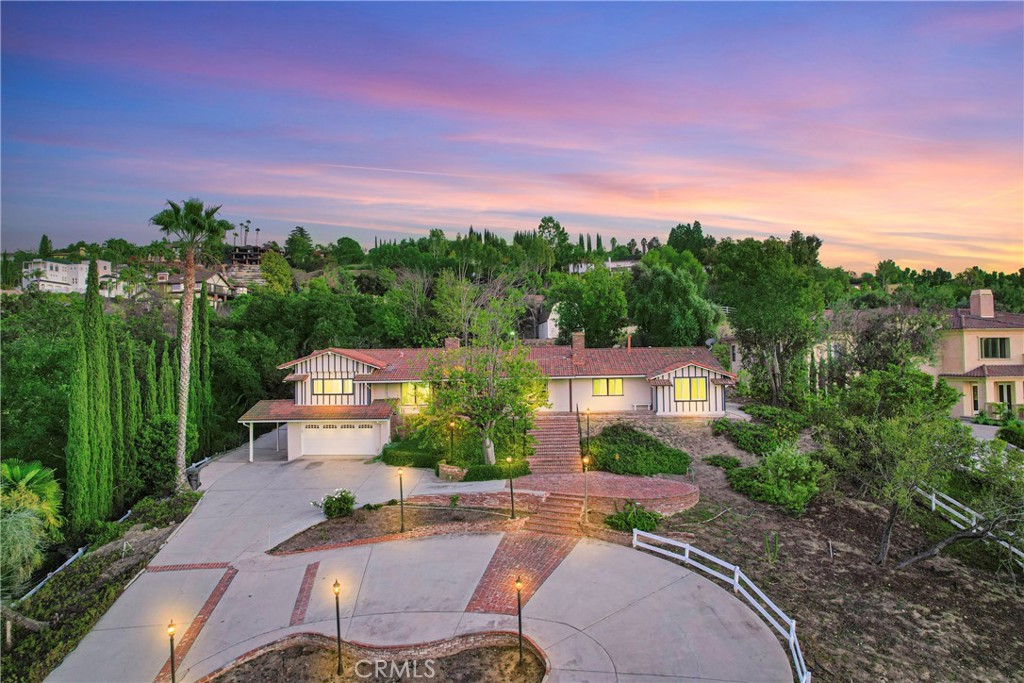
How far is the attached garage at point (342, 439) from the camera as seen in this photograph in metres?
28.5

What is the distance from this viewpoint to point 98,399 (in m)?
21.8

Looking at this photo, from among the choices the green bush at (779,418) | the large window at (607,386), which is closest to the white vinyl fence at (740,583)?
the green bush at (779,418)

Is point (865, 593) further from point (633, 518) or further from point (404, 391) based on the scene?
point (404, 391)

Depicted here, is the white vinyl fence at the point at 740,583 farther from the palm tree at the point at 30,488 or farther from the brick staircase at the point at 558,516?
the palm tree at the point at 30,488

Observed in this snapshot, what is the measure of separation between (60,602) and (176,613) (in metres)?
4.07

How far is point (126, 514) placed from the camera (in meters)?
22.3

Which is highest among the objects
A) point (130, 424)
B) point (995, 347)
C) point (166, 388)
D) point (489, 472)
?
point (995, 347)

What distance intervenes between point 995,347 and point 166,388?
48674 mm

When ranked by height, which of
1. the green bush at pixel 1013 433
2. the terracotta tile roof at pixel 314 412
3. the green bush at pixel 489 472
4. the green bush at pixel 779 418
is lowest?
the green bush at pixel 489 472

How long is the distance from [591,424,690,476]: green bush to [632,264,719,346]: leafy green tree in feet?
54.7

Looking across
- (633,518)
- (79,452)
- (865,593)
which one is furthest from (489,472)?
(79,452)

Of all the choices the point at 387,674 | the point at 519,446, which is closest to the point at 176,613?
the point at 387,674

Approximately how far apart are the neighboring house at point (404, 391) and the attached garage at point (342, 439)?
0.16 feet

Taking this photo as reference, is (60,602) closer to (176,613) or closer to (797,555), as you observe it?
(176,613)
